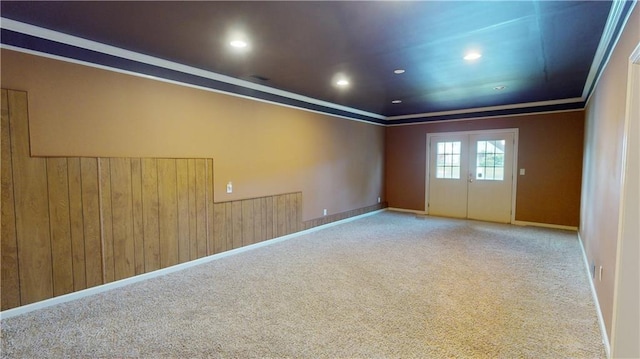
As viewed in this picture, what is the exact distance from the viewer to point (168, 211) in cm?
374

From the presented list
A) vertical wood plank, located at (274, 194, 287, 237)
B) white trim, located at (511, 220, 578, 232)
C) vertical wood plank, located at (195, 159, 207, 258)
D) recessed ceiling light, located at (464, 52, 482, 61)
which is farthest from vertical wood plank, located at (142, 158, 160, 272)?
white trim, located at (511, 220, 578, 232)

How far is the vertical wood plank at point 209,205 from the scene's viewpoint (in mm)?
4133

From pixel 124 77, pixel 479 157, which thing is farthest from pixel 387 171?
pixel 124 77

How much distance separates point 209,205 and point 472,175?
18.3 ft

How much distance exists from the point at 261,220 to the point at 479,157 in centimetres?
493

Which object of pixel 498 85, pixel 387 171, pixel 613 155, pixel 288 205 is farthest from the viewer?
pixel 387 171

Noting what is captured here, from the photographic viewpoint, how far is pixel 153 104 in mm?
3559

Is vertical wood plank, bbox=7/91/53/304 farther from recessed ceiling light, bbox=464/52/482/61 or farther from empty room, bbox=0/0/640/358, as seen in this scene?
recessed ceiling light, bbox=464/52/482/61

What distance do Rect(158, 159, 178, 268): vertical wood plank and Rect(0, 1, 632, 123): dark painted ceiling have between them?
4.20ft

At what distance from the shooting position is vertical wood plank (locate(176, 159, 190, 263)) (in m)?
3.83

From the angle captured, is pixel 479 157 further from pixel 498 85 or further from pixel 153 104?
pixel 153 104

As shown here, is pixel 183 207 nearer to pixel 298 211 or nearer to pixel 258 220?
pixel 258 220

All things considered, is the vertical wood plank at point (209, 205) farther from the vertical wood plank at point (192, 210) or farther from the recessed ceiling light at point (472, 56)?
the recessed ceiling light at point (472, 56)

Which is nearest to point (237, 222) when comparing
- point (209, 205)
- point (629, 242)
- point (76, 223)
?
point (209, 205)
